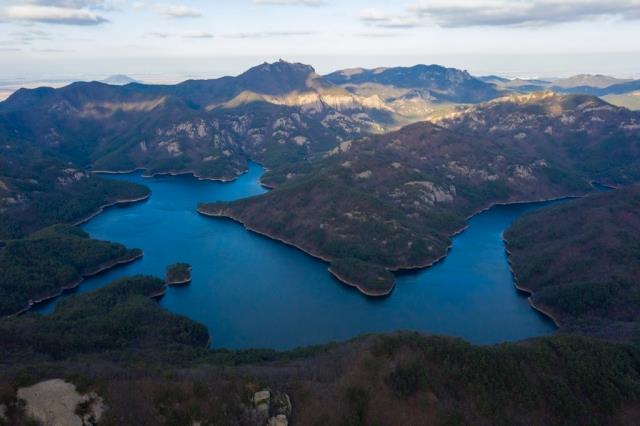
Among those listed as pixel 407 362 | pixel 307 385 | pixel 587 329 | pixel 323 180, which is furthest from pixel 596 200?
pixel 307 385

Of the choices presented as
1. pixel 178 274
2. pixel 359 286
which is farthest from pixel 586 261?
pixel 178 274

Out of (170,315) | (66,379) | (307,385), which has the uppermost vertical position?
(66,379)

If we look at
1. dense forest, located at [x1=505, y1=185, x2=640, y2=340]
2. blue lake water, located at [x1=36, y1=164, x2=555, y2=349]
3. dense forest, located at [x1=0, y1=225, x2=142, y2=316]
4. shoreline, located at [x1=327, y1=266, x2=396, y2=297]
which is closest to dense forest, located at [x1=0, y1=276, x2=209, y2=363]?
blue lake water, located at [x1=36, y1=164, x2=555, y2=349]

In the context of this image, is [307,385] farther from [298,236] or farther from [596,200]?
[596,200]

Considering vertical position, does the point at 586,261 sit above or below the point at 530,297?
above

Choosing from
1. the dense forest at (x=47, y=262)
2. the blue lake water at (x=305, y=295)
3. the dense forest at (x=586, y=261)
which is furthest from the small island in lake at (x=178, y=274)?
the dense forest at (x=586, y=261)

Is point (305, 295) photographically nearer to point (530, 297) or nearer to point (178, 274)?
point (178, 274)
